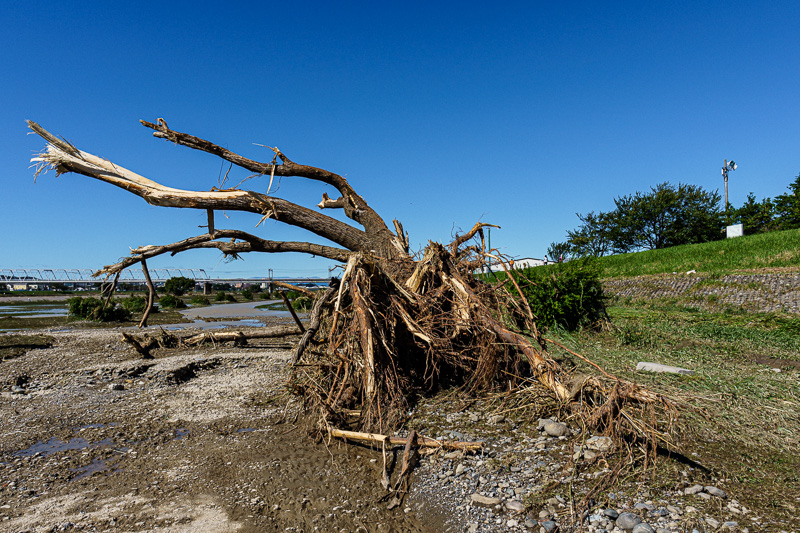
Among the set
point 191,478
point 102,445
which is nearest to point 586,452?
point 191,478

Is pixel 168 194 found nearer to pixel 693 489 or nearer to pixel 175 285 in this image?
pixel 693 489

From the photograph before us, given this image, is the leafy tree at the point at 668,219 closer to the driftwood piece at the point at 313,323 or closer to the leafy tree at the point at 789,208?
the leafy tree at the point at 789,208

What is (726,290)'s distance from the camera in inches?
Result: 591

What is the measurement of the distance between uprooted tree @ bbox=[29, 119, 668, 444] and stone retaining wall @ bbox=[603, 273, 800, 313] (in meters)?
9.61

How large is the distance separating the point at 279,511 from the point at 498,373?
301 cm

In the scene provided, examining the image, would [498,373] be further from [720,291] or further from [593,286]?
[720,291]

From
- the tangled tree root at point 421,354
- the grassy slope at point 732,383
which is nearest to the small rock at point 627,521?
the grassy slope at point 732,383

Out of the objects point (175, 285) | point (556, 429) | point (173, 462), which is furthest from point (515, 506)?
point (175, 285)

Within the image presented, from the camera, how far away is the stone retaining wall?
12.8 m

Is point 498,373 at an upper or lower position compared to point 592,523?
upper

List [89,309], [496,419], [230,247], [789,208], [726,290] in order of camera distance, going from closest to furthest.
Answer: [496,419], [230,247], [726,290], [89,309], [789,208]

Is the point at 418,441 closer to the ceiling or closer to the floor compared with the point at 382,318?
closer to the floor

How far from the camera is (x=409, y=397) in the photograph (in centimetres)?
522

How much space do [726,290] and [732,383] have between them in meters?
12.4
